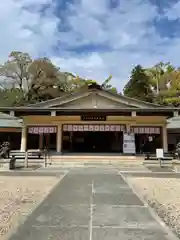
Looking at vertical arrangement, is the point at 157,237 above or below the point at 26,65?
below

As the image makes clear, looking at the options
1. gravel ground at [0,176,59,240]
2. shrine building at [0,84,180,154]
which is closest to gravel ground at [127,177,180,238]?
gravel ground at [0,176,59,240]

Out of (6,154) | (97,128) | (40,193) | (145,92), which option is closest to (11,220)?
(40,193)

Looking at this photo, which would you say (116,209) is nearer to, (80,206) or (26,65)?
(80,206)

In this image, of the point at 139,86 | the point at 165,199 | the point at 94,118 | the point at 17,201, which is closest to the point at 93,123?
the point at 94,118

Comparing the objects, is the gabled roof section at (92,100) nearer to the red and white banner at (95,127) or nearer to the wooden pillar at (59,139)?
the red and white banner at (95,127)

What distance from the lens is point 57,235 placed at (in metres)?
5.25

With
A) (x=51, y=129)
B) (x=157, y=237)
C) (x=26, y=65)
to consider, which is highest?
(x=26, y=65)

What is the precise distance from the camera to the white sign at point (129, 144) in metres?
24.3

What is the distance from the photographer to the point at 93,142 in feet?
97.4

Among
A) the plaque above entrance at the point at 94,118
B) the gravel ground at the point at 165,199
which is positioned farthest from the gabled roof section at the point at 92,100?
the gravel ground at the point at 165,199

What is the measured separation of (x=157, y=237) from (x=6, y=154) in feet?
64.6

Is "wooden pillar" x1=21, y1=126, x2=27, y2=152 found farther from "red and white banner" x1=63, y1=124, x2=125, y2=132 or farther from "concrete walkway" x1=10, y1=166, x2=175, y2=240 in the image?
"concrete walkway" x1=10, y1=166, x2=175, y2=240

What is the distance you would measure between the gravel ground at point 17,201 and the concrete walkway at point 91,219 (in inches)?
8.1

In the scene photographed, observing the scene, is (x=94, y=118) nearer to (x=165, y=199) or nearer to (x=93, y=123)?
(x=93, y=123)
